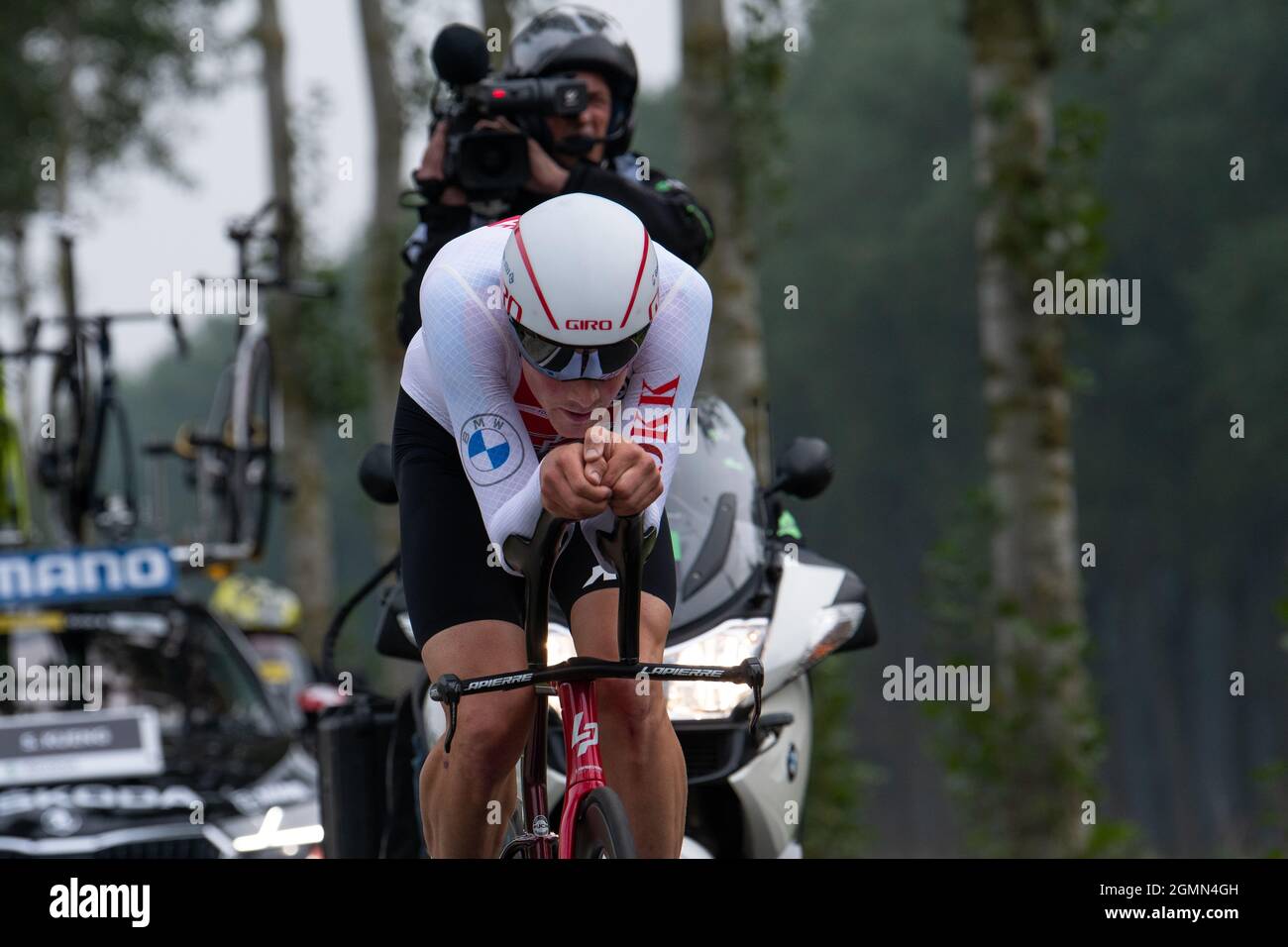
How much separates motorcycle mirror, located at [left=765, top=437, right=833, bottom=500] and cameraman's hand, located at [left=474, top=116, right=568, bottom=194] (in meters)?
1.16

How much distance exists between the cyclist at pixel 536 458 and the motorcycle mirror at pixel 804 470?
47.1 inches

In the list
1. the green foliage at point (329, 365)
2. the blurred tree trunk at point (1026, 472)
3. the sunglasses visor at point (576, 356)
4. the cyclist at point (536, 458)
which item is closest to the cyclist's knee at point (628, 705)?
the cyclist at point (536, 458)

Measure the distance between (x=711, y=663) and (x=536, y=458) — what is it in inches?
44.6

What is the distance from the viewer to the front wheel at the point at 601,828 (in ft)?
14.1

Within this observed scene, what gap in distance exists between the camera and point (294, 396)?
2350cm

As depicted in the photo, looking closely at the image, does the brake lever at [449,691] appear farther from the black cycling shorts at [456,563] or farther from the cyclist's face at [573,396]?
the cyclist's face at [573,396]

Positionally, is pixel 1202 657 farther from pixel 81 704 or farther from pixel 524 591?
pixel 524 591

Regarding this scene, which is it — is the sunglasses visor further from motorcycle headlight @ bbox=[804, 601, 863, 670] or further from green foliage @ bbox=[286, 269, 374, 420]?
green foliage @ bbox=[286, 269, 374, 420]

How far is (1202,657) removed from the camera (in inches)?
1933

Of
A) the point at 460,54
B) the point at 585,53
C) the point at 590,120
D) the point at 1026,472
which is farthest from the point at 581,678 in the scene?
Answer: the point at 1026,472

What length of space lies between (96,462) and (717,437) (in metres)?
7.52

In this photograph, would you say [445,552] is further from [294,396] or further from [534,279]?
[294,396]

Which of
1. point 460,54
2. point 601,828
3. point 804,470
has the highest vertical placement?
point 460,54
